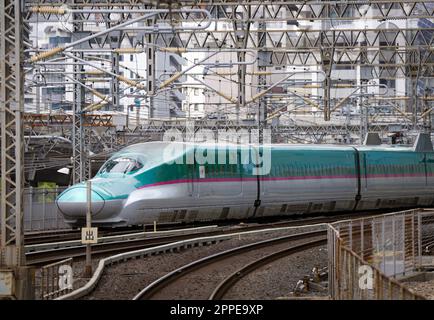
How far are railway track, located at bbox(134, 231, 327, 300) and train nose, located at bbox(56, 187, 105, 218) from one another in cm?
428

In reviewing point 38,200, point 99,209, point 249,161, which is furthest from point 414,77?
point 99,209

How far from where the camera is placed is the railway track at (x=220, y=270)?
16594mm

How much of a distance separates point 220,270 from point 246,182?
37.6 ft

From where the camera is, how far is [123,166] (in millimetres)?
27859

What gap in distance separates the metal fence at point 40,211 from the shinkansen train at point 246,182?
471 cm

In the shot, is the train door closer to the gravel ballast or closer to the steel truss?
the gravel ballast

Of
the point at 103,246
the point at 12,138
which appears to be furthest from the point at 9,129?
the point at 103,246

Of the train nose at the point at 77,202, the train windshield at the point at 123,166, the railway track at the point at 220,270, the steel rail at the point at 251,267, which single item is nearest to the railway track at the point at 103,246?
the train nose at the point at 77,202

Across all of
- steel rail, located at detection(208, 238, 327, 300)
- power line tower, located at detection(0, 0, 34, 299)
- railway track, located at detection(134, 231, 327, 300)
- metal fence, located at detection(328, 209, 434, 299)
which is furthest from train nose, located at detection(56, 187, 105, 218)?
power line tower, located at detection(0, 0, 34, 299)

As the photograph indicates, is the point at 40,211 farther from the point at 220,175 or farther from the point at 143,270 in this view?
the point at 143,270

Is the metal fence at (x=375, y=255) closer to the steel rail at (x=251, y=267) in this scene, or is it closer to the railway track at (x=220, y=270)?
the steel rail at (x=251, y=267)

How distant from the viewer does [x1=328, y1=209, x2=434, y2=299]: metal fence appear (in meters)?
12.2
